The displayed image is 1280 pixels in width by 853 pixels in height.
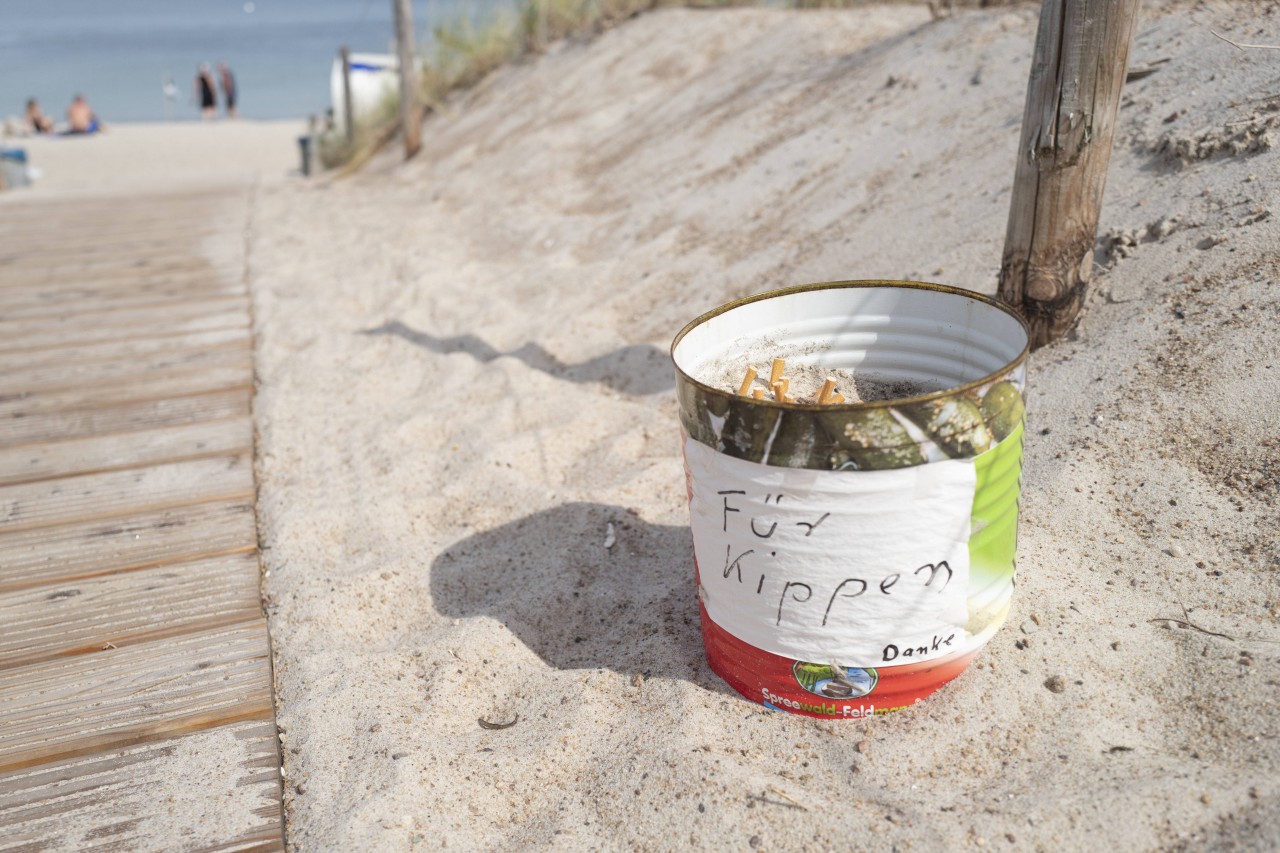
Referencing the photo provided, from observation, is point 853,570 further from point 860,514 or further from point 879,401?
point 879,401

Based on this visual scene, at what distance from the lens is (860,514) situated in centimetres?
162

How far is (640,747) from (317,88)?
35.9 metres

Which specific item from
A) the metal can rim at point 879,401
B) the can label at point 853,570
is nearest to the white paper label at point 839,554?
the can label at point 853,570

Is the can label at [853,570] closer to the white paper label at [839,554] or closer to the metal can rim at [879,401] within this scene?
the white paper label at [839,554]

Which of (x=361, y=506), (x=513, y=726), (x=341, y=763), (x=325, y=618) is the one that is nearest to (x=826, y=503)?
(x=513, y=726)

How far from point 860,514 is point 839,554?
0.09 metres

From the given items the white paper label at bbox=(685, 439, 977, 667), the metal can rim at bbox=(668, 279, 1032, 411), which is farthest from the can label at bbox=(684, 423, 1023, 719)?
the metal can rim at bbox=(668, 279, 1032, 411)

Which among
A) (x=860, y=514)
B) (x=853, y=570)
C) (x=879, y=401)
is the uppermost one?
(x=879, y=401)

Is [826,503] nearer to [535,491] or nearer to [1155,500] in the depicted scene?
[1155,500]

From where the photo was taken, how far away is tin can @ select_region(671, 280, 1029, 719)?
1575 millimetres

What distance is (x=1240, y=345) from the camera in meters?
2.38

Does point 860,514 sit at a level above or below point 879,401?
below

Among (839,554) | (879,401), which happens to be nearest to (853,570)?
(839,554)

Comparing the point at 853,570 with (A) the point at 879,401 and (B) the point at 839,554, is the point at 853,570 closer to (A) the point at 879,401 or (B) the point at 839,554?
(B) the point at 839,554
